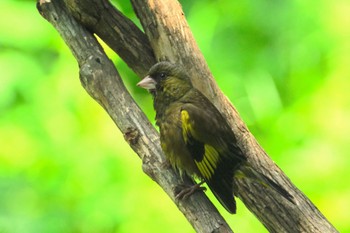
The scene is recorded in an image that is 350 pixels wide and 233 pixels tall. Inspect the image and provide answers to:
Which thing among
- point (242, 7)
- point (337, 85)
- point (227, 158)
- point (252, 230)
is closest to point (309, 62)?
point (337, 85)

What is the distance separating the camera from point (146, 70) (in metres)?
2.50

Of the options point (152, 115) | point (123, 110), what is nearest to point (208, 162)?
point (123, 110)

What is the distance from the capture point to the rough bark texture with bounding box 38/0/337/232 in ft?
7.14

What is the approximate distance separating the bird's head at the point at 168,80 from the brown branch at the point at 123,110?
0.31 ft

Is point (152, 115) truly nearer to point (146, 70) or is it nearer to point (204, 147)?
point (146, 70)

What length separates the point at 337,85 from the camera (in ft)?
10.9

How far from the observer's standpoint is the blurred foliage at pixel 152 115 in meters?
3.21

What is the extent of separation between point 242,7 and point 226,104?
Result: 111 cm

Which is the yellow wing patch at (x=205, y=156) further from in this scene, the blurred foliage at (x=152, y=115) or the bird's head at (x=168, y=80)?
the blurred foliage at (x=152, y=115)

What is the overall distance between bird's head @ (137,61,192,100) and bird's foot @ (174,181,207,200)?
319 millimetres

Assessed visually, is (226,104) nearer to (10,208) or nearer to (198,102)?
(198,102)

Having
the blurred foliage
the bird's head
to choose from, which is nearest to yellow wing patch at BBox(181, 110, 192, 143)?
the bird's head

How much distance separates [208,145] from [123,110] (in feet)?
0.85

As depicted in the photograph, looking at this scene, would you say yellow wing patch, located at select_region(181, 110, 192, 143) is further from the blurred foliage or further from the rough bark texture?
the blurred foliage
